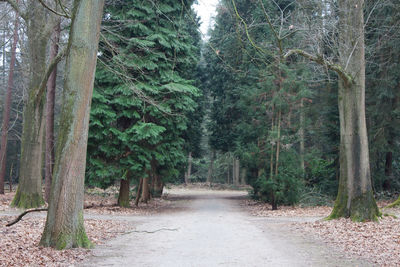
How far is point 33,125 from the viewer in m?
15.9

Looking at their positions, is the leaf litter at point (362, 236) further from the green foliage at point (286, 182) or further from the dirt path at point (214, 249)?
the green foliage at point (286, 182)

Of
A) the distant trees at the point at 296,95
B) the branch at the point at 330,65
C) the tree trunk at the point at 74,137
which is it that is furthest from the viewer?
the distant trees at the point at 296,95

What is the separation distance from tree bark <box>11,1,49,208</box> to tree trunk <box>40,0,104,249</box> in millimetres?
8922

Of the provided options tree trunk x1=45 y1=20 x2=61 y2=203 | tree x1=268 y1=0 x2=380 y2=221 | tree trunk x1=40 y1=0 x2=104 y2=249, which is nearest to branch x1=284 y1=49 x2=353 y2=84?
tree x1=268 y1=0 x2=380 y2=221

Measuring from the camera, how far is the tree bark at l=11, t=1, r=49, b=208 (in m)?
15.6

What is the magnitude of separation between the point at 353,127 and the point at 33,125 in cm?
1230

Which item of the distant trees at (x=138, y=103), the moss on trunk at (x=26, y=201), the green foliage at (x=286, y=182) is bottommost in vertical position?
the moss on trunk at (x=26, y=201)

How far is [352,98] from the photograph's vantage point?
12.1m

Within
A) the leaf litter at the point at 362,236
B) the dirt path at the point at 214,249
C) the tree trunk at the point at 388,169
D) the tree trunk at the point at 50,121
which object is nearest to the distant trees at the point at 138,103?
the tree trunk at the point at 50,121

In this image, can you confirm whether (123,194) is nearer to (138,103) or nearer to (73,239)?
(138,103)

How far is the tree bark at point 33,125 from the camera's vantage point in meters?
15.6

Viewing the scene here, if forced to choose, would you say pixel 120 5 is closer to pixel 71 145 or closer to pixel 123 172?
pixel 123 172

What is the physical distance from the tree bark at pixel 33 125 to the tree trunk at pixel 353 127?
38.1 ft

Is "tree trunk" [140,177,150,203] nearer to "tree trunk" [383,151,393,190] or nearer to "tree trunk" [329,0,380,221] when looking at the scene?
"tree trunk" [329,0,380,221]
